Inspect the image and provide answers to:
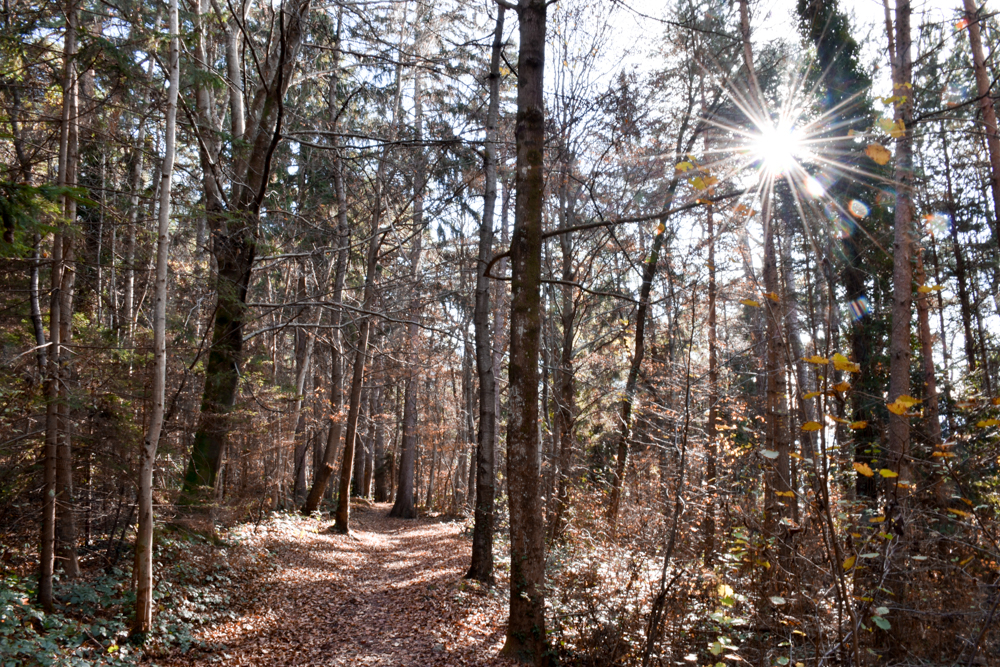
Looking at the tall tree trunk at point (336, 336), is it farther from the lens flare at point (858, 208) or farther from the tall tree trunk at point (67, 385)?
the lens flare at point (858, 208)

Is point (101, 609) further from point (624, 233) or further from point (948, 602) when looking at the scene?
point (624, 233)

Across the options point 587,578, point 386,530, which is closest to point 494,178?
point 587,578

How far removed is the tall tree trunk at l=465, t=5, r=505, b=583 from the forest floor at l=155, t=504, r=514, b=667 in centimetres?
53

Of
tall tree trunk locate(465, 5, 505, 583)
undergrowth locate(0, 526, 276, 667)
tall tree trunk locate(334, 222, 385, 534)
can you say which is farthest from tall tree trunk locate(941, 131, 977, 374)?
undergrowth locate(0, 526, 276, 667)

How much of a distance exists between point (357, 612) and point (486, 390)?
147 inches

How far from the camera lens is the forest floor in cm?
587

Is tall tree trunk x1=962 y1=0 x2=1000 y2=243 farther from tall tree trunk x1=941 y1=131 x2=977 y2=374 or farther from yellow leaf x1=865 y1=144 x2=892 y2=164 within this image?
yellow leaf x1=865 y1=144 x2=892 y2=164

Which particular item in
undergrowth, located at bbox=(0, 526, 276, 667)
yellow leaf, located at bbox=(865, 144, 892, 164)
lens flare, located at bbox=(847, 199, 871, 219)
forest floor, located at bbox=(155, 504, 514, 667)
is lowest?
forest floor, located at bbox=(155, 504, 514, 667)

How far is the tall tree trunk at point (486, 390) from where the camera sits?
862cm

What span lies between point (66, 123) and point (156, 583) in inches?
200

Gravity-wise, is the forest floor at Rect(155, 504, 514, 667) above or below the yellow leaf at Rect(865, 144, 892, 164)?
below

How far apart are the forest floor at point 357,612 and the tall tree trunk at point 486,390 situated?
531 mm

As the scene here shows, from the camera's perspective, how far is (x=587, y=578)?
5730 mm

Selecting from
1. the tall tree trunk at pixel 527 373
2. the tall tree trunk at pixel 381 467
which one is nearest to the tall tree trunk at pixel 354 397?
the tall tree trunk at pixel 527 373
